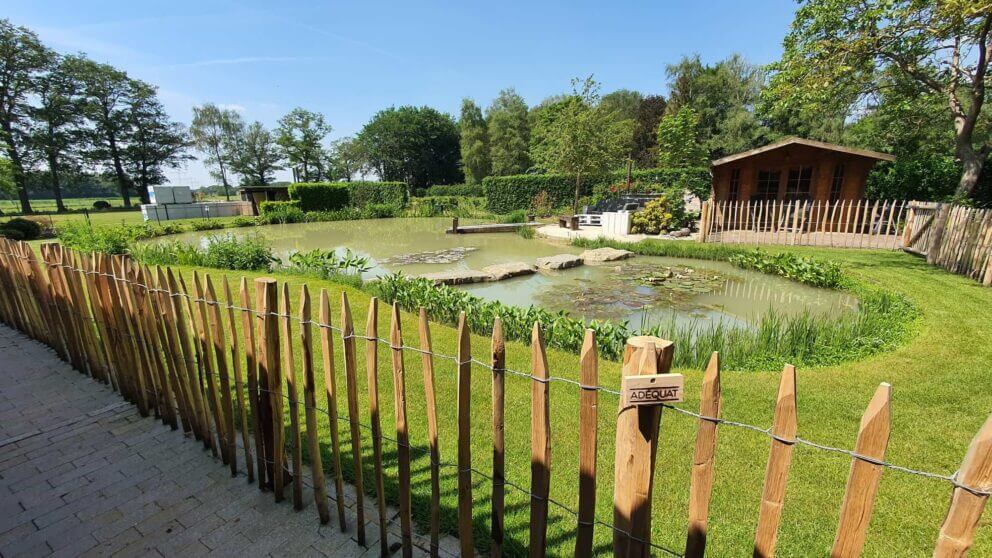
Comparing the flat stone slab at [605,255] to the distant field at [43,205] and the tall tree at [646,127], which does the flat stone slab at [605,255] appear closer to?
the tall tree at [646,127]

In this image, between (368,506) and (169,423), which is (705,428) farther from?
(169,423)

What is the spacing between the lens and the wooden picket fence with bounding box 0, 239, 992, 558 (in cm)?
119

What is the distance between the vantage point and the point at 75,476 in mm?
2822

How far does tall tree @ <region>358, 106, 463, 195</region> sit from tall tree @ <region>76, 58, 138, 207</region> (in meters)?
24.6

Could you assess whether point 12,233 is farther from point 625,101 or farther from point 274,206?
point 625,101

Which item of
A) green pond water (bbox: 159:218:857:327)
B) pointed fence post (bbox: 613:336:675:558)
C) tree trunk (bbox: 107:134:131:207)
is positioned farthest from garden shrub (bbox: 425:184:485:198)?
pointed fence post (bbox: 613:336:675:558)

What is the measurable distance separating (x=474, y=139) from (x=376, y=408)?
49.7 meters

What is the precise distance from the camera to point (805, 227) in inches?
558

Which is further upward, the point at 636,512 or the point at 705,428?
the point at 705,428

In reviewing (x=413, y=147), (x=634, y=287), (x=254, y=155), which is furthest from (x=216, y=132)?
(x=634, y=287)

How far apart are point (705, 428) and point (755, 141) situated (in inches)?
1471

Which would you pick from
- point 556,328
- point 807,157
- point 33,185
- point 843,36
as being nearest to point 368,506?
point 556,328

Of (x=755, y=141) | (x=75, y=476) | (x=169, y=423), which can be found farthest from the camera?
(x=755, y=141)

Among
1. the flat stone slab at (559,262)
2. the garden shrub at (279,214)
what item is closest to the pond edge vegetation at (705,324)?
the flat stone slab at (559,262)
